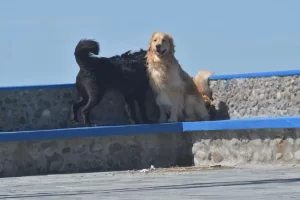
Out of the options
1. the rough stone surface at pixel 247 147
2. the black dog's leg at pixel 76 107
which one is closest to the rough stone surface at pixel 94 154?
the rough stone surface at pixel 247 147

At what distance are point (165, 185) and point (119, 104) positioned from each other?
233 inches

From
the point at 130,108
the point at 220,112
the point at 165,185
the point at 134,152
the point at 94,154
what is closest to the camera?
the point at 165,185

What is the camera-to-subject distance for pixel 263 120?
42.7 feet

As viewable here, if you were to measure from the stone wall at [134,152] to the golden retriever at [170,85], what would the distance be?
5.37 feet

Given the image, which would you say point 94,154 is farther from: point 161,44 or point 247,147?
point 161,44

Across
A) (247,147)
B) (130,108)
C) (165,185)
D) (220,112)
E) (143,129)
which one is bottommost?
(165,185)

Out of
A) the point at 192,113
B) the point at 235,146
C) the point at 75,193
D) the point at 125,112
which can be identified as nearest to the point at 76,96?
the point at 125,112

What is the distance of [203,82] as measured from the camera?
55.8 feet

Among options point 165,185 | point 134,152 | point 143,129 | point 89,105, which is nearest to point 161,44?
point 89,105

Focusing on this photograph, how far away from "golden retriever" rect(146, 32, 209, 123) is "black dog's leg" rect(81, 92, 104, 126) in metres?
0.94

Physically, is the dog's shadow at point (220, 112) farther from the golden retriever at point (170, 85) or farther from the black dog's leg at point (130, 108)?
the black dog's leg at point (130, 108)

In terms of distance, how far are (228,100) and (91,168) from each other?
11.2ft

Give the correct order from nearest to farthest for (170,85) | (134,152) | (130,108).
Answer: (134,152)
(170,85)
(130,108)

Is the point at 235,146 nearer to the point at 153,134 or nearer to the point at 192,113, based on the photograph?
the point at 153,134
